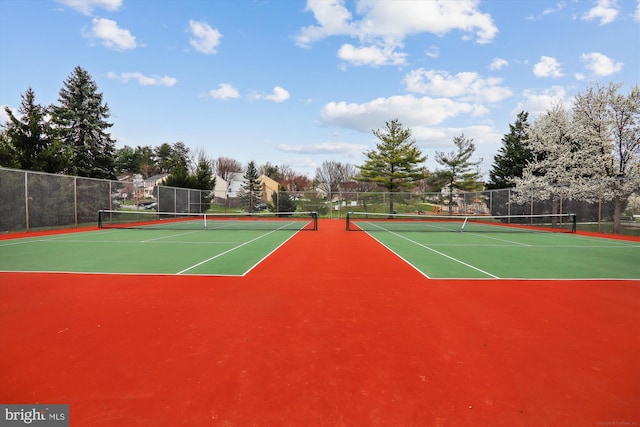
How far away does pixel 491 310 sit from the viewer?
16.7 feet

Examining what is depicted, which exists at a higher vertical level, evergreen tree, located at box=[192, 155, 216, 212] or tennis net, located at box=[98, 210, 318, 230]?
evergreen tree, located at box=[192, 155, 216, 212]

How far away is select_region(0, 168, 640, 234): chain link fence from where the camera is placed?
52.0ft

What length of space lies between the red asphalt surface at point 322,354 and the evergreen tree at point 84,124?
29.9 m

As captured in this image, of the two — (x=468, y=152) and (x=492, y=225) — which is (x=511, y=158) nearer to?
(x=468, y=152)

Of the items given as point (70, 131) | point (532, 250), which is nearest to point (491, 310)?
point (532, 250)

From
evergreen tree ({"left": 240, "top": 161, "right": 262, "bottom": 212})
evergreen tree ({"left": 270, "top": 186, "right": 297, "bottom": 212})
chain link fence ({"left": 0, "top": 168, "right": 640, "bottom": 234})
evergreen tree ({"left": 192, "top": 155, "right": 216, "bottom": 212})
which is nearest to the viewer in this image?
chain link fence ({"left": 0, "top": 168, "right": 640, "bottom": 234})

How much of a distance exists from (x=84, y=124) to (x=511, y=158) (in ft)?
136

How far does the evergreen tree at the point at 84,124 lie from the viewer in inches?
1201

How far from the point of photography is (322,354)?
362cm

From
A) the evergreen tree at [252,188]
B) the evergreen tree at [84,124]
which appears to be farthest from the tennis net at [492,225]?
the evergreen tree at [84,124]

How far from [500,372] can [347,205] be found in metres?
29.3

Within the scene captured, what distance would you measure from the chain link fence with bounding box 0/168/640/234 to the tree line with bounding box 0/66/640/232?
817 mm

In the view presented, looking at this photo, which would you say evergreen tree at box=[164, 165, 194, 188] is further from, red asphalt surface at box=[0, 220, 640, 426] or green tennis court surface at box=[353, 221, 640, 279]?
red asphalt surface at box=[0, 220, 640, 426]

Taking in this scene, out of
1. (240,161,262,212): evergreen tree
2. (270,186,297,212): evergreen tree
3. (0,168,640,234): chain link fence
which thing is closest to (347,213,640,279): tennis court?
(0,168,640,234): chain link fence
